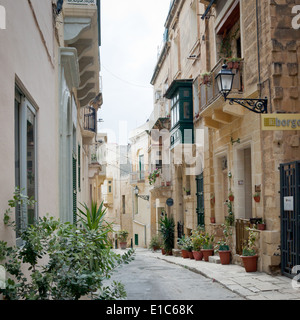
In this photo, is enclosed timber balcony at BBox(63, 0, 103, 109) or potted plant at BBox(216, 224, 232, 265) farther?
potted plant at BBox(216, 224, 232, 265)

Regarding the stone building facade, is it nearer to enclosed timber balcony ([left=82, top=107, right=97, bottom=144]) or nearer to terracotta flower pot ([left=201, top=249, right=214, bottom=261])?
terracotta flower pot ([left=201, top=249, right=214, bottom=261])

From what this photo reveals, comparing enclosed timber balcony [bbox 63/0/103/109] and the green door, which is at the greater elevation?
enclosed timber balcony [bbox 63/0/103/109]

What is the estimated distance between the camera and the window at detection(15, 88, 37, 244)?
13.8ft

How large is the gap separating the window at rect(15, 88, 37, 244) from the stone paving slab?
13.8 ft

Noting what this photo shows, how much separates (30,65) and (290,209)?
589 cm

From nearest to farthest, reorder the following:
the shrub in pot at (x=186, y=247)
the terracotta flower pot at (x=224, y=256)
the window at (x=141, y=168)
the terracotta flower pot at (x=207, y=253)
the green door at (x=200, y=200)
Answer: the terracotta flower pot at (x=224, y=256) → the terracotta flower pot at (x=207, y=253) → the shrub in pot at (x=186, y=247) → the green door at (x=200, y=200) → the window at (x=141, y=168)

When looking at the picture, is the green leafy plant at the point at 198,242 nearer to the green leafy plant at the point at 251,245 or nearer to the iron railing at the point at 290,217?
the green leafy plant at the point at 251,245

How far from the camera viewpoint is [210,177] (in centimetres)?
1457

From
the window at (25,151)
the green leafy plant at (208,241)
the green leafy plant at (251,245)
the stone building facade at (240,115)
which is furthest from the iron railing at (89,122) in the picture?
the window at (25,151)

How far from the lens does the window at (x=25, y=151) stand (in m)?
4.19

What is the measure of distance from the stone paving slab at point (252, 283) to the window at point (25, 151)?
422cm

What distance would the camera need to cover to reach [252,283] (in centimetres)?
852

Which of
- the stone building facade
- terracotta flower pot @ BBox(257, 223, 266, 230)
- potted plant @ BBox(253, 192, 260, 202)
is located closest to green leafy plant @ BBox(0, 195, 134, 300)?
the stone building facade

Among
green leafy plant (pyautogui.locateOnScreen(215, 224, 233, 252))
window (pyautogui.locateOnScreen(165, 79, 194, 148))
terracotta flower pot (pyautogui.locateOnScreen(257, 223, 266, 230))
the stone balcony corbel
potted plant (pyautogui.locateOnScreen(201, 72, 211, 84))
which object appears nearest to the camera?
the stone balcony corbel
